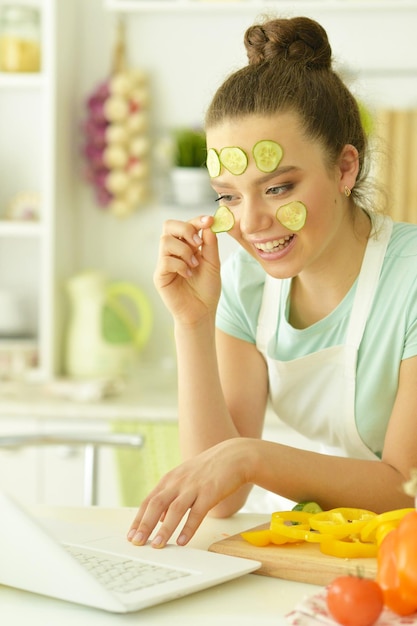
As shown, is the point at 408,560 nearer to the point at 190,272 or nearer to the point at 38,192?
the point at 190,272

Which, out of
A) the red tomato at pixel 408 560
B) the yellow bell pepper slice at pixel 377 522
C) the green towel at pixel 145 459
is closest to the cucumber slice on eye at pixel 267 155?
the yellow bell pepper slice at pixel 377 522

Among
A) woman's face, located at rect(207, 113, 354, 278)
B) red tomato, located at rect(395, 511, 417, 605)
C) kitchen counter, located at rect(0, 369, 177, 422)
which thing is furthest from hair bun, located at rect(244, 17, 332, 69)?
kitchen counter, located at rect(0, 369, 177, 422)

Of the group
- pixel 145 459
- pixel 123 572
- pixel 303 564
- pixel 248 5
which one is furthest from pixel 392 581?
pixel 248 5

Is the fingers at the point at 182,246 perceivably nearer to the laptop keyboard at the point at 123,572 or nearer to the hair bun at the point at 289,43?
the hair bun at the point at 289,43

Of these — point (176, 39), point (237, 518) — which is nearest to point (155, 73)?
point (176, 39)

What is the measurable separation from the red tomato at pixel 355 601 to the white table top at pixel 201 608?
77mm

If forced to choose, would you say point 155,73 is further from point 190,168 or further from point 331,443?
point 331,443

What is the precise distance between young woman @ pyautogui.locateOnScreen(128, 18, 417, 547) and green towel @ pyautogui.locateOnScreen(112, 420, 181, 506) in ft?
2.90

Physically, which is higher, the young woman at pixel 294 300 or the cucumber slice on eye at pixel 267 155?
the cucumber slice on eye at pixel 267 155

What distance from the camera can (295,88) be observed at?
1.53 meters

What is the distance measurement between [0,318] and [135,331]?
0.44m

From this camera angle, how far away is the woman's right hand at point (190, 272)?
1.54 metres

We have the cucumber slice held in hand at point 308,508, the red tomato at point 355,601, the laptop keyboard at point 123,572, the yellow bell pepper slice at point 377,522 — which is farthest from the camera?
the cucumber slice held in hand at point 308,508

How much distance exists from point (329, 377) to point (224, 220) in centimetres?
35
